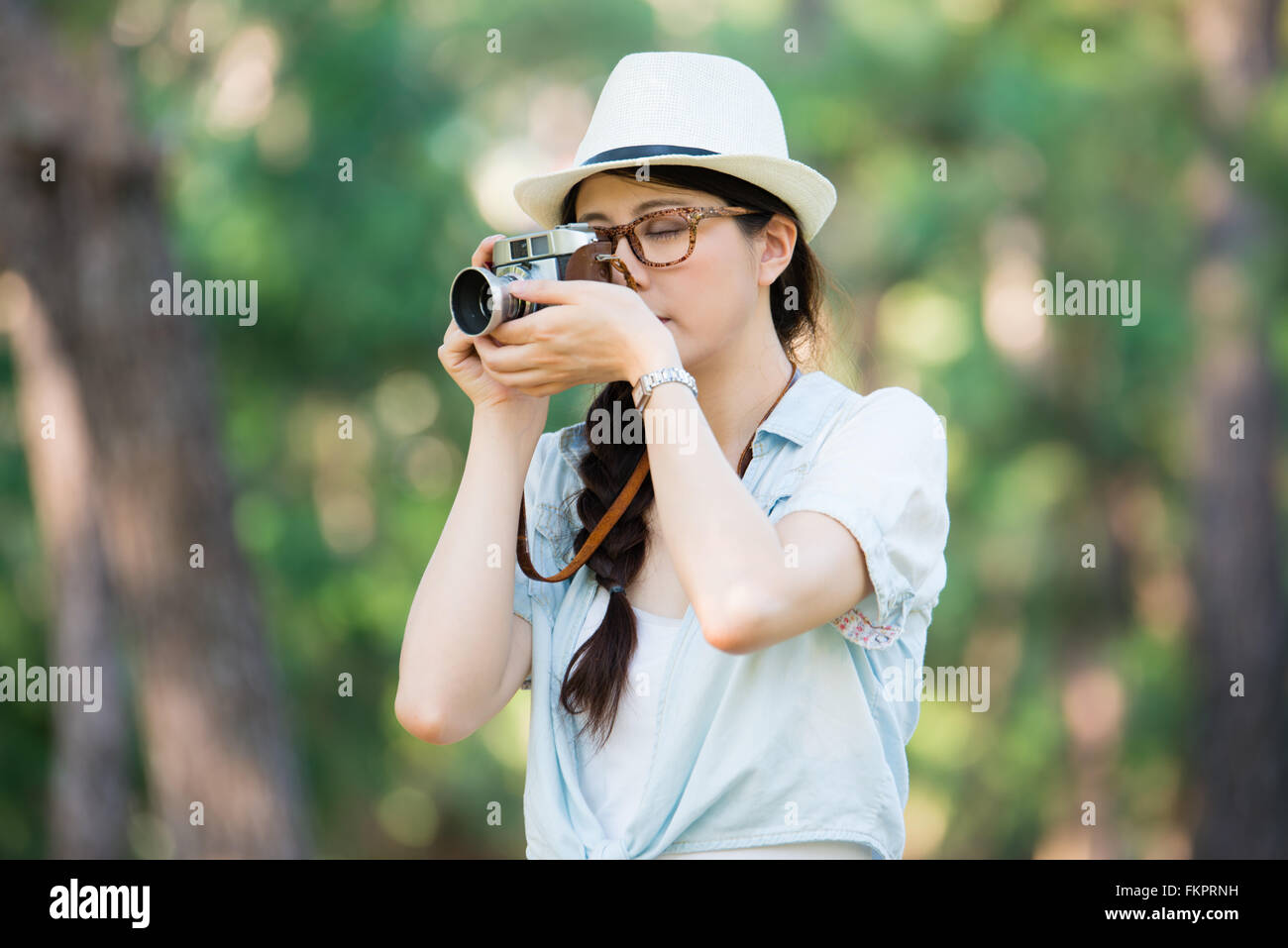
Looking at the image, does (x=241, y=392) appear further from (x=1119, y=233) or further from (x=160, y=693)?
(x=1119, y=233)

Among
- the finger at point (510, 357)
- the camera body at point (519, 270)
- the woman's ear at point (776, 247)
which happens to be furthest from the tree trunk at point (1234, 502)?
the finger at point (510, 357)

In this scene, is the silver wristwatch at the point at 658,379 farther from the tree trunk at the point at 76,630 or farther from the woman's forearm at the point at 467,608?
the tree trunk at the point at 76,630

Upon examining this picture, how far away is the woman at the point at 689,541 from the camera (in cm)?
183

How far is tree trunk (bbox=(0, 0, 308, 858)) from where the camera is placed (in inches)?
210

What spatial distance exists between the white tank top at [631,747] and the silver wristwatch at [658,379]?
1.23ft

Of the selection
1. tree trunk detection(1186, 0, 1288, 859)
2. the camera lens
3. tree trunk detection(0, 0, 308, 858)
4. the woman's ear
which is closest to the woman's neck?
the woman's ear

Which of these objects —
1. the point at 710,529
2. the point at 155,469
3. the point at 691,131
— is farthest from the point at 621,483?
the point at 155,469

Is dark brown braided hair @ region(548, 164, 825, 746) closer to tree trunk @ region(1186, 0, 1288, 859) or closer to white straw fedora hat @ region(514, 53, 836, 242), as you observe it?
white straw fedora hat @ region(514, 53, 836, 242)

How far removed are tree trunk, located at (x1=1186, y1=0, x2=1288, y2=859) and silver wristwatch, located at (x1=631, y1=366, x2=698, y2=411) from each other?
6.11 metres

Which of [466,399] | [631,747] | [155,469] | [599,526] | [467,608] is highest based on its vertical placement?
[466,399]

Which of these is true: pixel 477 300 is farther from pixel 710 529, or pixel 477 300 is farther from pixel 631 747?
pixel 631 747

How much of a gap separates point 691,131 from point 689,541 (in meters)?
0.70

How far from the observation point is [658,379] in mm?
1867

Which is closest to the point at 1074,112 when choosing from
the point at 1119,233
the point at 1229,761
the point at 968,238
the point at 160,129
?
the point at 1119,233
